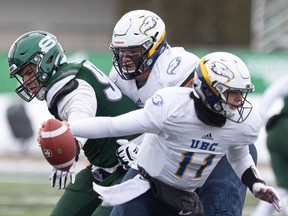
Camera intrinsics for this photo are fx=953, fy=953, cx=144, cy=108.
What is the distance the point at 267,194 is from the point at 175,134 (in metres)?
0.72

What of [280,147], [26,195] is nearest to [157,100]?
[280,147]

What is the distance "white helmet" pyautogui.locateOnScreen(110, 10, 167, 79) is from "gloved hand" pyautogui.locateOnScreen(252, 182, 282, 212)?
943 millimetres

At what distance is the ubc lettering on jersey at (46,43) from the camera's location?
213 inches

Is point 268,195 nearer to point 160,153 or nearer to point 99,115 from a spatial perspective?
point 160,153

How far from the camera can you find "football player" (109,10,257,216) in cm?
551

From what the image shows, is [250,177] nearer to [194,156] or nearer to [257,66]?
[194,156]

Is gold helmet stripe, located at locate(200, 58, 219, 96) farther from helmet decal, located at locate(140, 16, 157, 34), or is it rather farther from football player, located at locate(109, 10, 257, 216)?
helmet decal, located at locate(140, 16, 157, 34)

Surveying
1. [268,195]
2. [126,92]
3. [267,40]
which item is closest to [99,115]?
[126,92]

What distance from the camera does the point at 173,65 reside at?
18.3ft

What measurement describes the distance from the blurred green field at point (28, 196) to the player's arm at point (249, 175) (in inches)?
138

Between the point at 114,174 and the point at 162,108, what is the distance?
Answer: 82cm

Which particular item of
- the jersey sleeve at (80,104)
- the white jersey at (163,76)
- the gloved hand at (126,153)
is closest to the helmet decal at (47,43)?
the jersey sleeve at (80,104)

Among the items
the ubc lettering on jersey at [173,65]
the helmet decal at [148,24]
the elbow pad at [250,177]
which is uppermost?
the helmet decal at [148,24]

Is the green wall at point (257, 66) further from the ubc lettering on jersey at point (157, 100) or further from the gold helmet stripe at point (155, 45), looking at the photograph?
the ubc lettering on jersey at point (157, 100)
